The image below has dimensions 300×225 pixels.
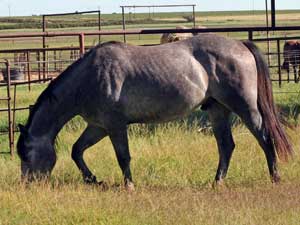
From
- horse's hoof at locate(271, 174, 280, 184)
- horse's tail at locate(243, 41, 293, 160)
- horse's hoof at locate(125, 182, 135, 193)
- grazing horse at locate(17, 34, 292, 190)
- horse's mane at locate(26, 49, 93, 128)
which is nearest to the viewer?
horse's hoof at locate(125, 182, 135, 193)

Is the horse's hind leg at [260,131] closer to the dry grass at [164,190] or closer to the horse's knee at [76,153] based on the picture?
the dry grass at [164,190]

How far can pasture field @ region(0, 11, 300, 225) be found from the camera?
6.60 meters

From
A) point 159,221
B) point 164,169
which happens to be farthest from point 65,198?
point 164,169

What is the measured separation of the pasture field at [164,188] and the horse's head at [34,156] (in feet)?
0.54

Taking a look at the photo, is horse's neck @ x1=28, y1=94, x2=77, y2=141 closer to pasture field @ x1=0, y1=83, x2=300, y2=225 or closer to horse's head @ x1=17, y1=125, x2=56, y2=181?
horse's head @ x1=17, y1=125, x2=56, y2=181

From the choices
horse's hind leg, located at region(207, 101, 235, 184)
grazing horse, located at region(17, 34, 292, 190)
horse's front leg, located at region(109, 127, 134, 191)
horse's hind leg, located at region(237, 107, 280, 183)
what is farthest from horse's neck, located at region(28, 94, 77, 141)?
horse's hind leg, located at region(237, 107, 280, 183)

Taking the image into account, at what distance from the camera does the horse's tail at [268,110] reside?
902cm

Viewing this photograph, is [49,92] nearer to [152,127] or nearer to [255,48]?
[255,48]

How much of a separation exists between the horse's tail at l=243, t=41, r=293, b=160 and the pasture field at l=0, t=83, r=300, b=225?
26 cm

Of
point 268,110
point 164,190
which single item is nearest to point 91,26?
point 268,110

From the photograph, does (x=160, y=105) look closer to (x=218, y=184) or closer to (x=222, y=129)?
(x=222, y=129)

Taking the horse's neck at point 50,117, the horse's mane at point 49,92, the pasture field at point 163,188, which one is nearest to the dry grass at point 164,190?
the pasture field at point 163,188

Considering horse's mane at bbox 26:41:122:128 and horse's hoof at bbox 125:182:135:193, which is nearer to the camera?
horse's hoof at bbox 125:182:135:193

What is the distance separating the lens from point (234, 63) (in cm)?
893
